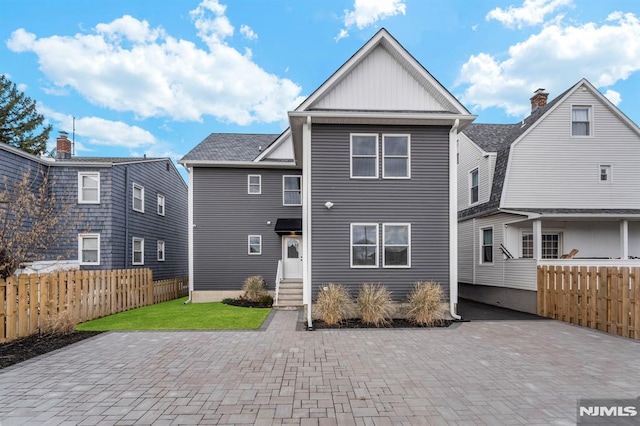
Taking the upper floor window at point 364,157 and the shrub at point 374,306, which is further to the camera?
the upper floor window at point 364,157

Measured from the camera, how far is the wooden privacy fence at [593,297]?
7.85 m

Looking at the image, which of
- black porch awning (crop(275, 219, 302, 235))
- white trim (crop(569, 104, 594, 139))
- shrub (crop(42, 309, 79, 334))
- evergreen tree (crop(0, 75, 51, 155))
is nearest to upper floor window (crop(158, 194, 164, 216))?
black porch awning (crop(275, 219, 302, 235))

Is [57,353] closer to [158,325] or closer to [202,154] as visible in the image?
[158,325]

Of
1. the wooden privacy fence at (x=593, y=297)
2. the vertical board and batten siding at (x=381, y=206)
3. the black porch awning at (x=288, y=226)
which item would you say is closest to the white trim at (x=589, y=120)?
the wooden privacy fence at (x=593, y=297)

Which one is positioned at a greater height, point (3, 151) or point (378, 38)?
point (378, 38)

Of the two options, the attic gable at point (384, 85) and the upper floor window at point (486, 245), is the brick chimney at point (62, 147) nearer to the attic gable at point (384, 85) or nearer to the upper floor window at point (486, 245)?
the attic gable at point (384, 85)

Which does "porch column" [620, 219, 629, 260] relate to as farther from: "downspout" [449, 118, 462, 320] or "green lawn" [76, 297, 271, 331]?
"green lawn" [76, 297, 271, 331]

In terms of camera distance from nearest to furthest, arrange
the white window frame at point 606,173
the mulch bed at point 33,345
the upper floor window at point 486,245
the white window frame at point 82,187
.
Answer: the mulch bed at point 33,345 → the white window frame at point 606,173 → the upper floor window at point 486,245 → the white window frame at point 82,187

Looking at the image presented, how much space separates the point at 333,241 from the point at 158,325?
5706 mm

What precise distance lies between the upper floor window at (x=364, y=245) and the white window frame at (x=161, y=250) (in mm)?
13810

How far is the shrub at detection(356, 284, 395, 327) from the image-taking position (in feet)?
29.8

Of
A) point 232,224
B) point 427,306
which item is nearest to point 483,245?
point 427,306

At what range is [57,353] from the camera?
657cm

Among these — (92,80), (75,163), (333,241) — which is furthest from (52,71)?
(333,241)
